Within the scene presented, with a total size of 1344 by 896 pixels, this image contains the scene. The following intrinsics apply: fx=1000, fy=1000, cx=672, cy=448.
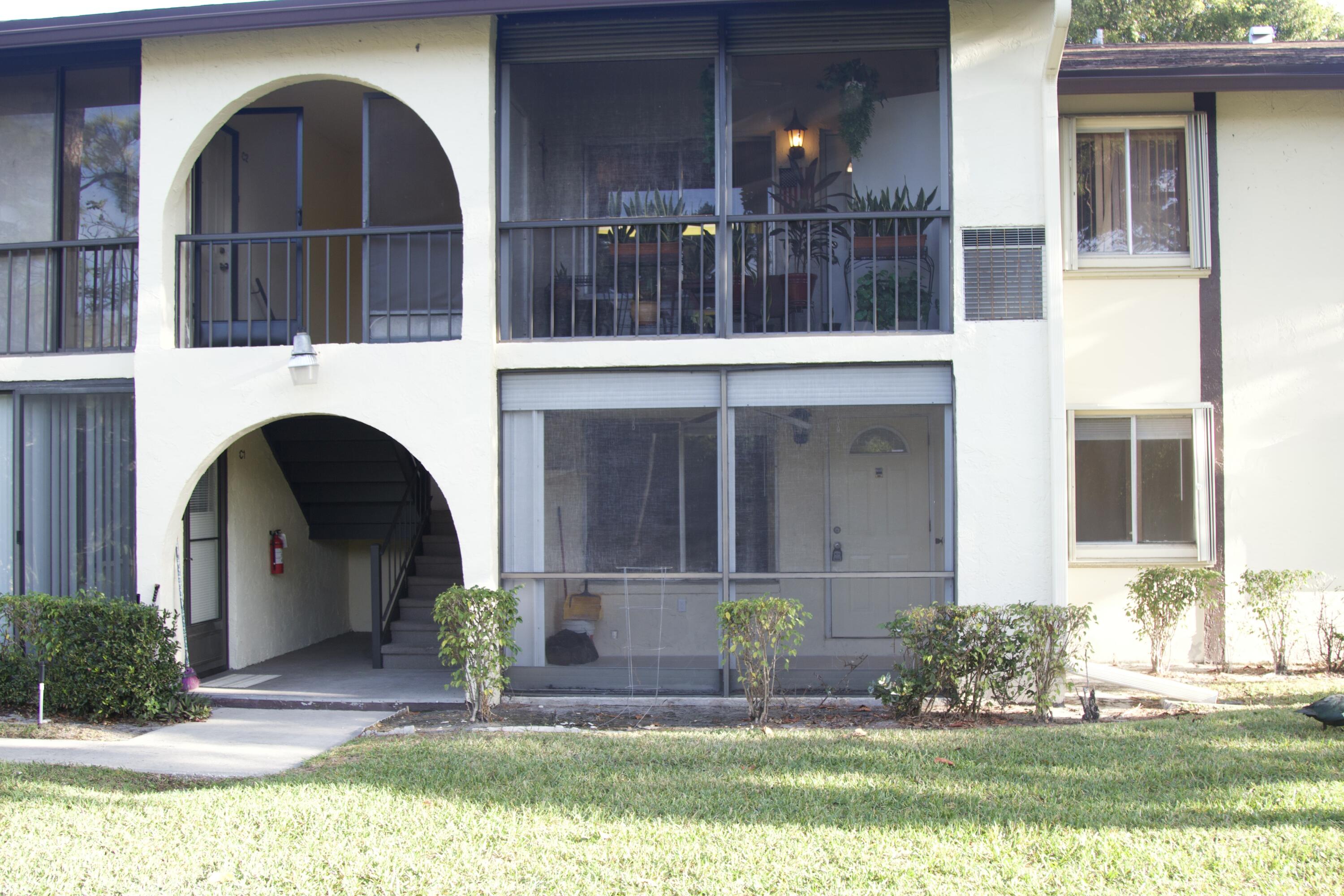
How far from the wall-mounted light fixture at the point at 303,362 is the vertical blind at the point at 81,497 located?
1.78m

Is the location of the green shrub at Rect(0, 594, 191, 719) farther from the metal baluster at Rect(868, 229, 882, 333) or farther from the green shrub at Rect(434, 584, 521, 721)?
the metal baluster at Rect(868, 229, 882, 333)

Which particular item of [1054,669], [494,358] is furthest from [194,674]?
[1054,669]

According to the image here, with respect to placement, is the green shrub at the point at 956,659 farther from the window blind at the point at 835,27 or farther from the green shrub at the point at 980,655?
the window blind at the point at 835,27

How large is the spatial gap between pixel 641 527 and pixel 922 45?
437 centimetres

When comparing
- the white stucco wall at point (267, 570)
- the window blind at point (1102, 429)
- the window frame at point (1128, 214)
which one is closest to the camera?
the window frame at point (1128, 214)

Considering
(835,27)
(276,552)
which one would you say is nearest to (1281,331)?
(835,27)

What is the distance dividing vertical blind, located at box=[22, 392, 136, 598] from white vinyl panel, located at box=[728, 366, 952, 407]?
5.24 metres

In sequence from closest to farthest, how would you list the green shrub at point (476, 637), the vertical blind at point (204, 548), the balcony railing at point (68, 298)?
the green shrub at point (476, 637) → the balcony railing at point (68, 298) → the vertical blind at point (204, 548)

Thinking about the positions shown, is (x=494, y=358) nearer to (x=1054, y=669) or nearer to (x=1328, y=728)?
(x=1054, y=669)

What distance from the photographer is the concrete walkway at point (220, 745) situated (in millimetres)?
6254

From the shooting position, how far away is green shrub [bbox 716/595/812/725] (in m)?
7.09

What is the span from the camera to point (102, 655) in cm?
744

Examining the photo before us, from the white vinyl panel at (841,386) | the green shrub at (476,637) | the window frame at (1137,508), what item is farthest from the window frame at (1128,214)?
the green shrub at (476,637)

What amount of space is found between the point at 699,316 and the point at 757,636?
2.60 m
